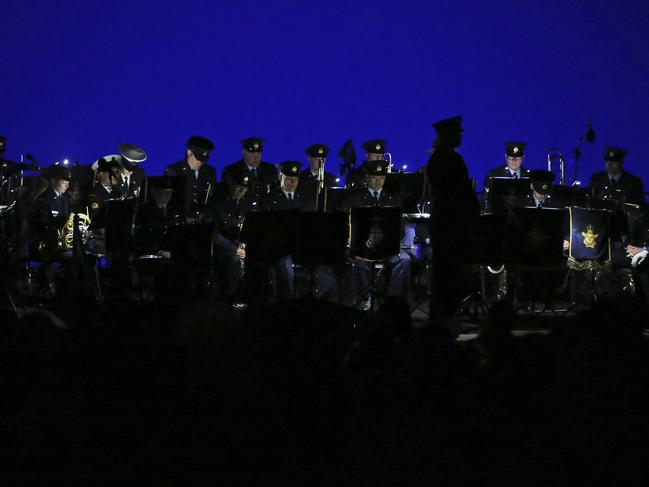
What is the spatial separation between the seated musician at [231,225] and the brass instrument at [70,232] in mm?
1929

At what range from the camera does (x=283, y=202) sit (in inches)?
394

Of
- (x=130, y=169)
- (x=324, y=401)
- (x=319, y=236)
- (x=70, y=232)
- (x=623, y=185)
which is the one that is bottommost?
(x=324, y=401)

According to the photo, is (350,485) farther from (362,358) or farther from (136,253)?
(136,253)

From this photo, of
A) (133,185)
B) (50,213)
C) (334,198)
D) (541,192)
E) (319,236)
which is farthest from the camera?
(133,185)

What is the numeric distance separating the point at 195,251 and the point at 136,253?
3.79 ft

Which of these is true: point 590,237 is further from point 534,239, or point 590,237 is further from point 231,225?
point 231,225

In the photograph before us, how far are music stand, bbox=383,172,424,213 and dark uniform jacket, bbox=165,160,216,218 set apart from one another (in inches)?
98.9

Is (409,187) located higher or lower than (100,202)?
higher

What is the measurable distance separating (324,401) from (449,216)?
350 cm

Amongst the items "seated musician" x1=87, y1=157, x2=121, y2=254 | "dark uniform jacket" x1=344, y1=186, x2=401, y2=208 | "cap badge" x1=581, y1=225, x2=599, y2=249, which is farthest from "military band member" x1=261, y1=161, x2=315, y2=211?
"cap badge" x1=581, y1=225, x2=599, y2=249

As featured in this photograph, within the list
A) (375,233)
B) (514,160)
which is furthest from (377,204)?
(514,160)

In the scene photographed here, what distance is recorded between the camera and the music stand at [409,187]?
957 cm

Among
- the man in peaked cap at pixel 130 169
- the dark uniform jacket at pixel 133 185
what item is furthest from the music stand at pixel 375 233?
the man in peaked cap at pixel 130 169

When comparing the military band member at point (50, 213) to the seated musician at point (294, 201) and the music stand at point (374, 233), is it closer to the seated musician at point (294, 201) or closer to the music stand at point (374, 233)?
the seated musician at point (294, 201)
